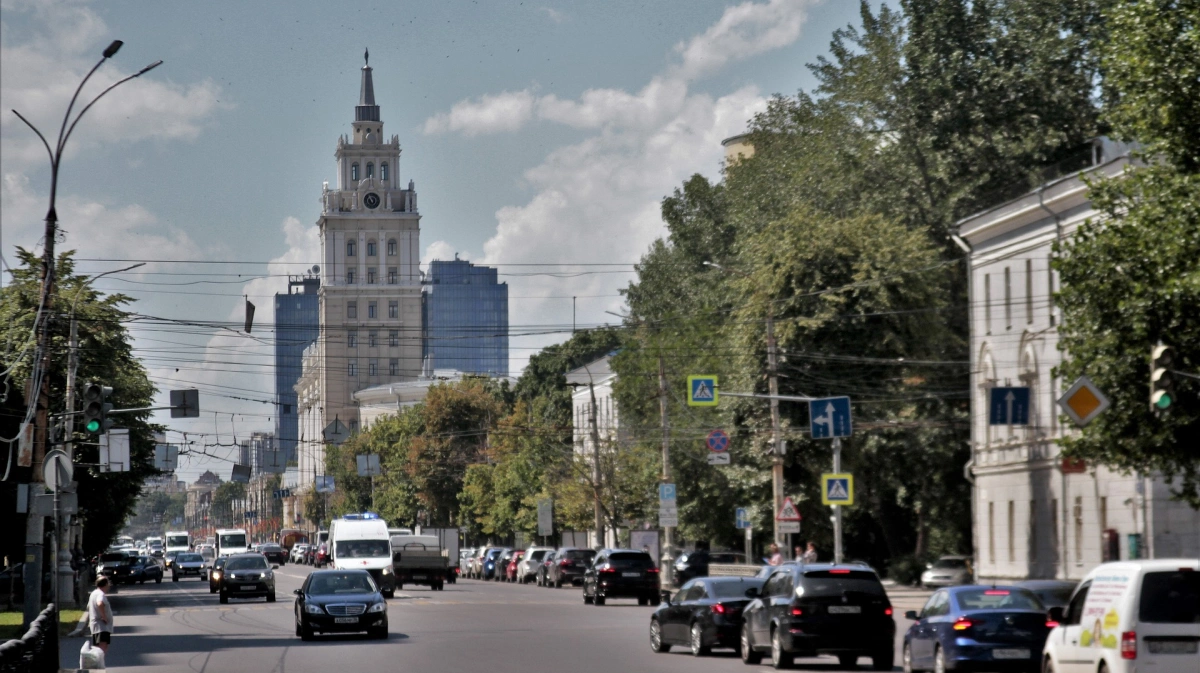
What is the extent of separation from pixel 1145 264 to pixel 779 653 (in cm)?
1127

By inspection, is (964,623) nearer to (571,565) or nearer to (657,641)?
(657,641)

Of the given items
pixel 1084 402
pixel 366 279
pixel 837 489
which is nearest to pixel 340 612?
pixel 1084 402

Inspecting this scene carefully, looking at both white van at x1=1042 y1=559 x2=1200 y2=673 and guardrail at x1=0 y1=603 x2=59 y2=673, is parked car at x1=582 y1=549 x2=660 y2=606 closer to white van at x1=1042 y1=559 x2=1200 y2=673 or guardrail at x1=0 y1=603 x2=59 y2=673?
guardrail at x1=0 y1=603 x2=59 y2=673

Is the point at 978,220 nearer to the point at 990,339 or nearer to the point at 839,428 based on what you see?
the point at 990,339

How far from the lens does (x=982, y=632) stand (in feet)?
70.0

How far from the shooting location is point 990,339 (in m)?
56.1

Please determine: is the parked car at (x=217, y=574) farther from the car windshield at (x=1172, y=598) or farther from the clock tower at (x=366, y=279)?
the clock tower at (x=366, y=279)

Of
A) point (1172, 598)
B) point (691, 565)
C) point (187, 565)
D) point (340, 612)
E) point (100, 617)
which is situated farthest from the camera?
point (187, 565)

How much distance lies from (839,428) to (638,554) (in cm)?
947

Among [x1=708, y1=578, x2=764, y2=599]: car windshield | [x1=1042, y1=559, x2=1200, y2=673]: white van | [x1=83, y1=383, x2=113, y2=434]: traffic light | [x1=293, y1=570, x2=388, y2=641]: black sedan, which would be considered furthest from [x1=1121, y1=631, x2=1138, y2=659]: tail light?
[x1=83, y1=383, x2=113, y2=434]: traffic light

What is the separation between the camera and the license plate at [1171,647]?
16109 mm

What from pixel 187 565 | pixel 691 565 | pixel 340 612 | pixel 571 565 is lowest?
pixel 187 565

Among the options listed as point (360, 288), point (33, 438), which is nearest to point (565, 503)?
point (33, 438)

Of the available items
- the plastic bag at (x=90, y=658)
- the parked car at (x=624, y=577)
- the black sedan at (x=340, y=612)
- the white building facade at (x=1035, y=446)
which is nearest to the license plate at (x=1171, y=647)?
the plastic bag at (x=90, y=658)
